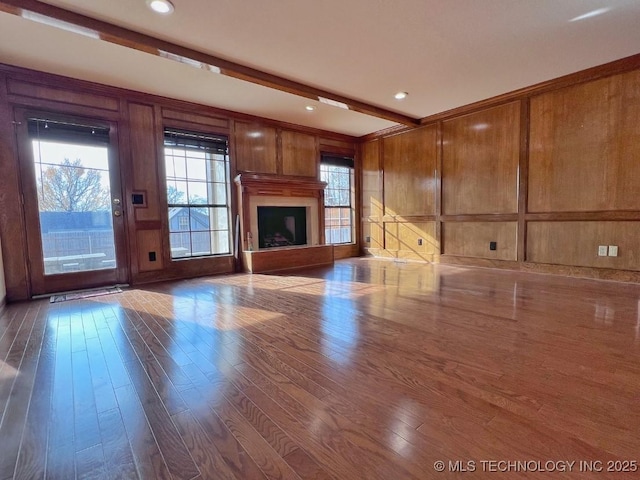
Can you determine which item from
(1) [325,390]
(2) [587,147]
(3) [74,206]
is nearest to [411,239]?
(2) [587,147]

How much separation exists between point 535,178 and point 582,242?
100 cm

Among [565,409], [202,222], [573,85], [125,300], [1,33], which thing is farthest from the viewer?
[202,222]

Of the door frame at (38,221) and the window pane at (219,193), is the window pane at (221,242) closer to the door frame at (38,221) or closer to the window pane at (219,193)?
the window pane at (219,193)

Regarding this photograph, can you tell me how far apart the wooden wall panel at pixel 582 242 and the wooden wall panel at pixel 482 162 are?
53cm

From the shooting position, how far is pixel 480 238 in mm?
4930

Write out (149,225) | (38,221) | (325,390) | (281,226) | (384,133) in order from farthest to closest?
(384,133) → (281,226) → (149,225) → (38,221) → (325,390)

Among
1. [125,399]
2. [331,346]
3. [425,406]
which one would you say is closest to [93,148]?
[125,399]

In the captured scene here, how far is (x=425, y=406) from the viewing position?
1370 millimetres

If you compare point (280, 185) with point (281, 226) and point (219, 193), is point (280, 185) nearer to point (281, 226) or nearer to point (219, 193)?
point (281, 226)

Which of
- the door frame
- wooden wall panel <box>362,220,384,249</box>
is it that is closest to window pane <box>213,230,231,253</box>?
the door frame

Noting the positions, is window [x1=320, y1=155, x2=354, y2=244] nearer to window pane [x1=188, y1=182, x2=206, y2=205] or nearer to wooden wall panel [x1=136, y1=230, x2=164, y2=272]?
window pane [x1=188, y1=182, x2=206, y2=205]

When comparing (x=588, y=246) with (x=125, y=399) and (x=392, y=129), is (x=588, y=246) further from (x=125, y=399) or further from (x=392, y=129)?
(x=125, y=399)

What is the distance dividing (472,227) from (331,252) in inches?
94.2

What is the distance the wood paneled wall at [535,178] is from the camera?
3629 mm
